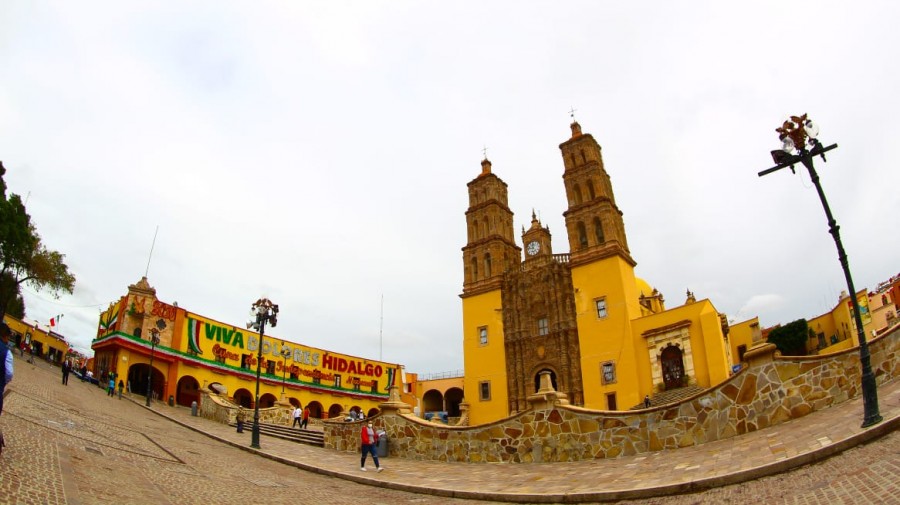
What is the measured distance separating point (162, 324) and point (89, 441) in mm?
26024

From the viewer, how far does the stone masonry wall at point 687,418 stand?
382 inches

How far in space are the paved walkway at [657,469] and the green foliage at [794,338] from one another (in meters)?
32.9

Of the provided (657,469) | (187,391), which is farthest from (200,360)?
(657,469)

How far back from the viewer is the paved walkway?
6.80 m

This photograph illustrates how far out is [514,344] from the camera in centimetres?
3409

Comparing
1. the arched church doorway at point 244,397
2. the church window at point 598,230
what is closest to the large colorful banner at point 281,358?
the arched church doorway at point 244,397

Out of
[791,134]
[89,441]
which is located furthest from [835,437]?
[89,441]

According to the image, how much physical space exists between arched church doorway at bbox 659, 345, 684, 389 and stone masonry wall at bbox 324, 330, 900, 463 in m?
17.8

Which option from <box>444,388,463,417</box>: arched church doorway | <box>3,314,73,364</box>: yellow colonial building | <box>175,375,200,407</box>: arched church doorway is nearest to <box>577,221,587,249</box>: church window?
<box>444,388,463,417</box>: arched church doorway

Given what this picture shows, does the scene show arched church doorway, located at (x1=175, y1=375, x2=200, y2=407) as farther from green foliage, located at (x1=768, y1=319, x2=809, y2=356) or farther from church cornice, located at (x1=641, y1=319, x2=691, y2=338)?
green foliage, located at (x1=768, y1=319, x2=809, y2=356)

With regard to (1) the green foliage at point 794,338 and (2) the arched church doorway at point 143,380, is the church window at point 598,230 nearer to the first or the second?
(1) the green foliage at point 794,338

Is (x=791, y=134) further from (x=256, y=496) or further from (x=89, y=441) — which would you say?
(x=89, y=441)

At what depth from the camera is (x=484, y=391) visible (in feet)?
113

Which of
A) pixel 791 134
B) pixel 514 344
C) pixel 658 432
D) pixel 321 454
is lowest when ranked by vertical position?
pixel 321 454
